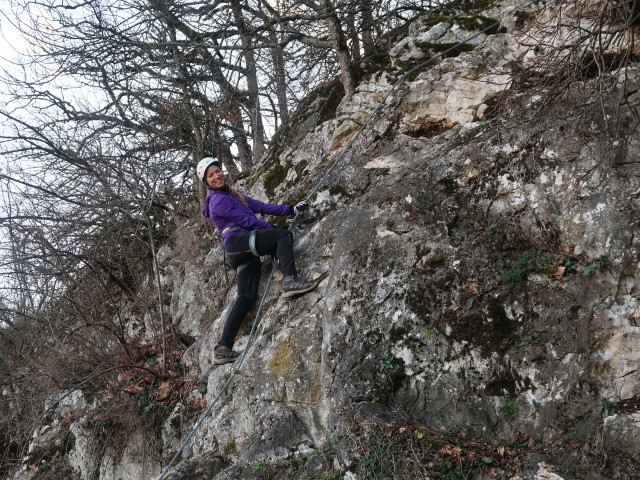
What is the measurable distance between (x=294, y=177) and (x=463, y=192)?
321cm

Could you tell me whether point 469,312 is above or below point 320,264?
below

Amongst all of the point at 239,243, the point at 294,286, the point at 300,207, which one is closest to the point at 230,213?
the point at 239,243

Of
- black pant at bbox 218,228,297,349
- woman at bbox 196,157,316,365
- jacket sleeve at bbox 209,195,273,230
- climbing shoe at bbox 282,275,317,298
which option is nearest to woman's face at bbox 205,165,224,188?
woman at bbox 196,157,316,365

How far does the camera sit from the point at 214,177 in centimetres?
585

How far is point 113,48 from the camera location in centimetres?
718

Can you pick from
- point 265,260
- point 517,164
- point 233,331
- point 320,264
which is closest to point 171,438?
point 233,331

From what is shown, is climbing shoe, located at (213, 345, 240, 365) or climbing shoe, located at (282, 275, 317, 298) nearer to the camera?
climbing shoe, located at (282, 275, 317, 298)

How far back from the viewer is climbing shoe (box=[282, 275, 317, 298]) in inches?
209

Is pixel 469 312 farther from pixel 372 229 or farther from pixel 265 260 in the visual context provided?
pixel 265 260

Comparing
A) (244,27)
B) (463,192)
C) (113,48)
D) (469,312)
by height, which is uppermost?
(113,48)

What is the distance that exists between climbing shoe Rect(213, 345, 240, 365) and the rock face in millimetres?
169

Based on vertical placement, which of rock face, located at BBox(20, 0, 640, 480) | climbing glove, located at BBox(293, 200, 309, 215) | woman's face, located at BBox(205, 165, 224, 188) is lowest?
rock face, located at BBox(20, 0, 640, 480)

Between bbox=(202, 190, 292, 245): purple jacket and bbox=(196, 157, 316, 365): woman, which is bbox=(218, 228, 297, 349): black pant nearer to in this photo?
bbox=(196, 157, 316, 365): woman

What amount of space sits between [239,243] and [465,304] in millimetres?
2694
